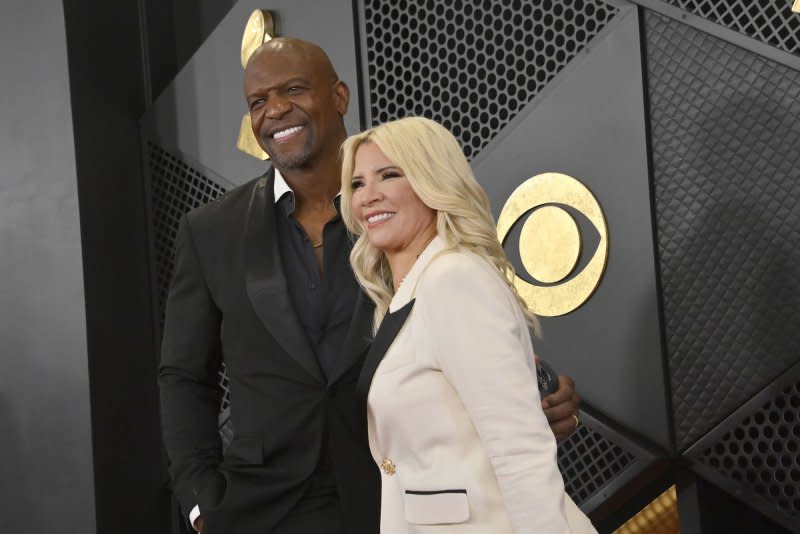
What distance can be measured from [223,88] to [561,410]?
7.91 feet

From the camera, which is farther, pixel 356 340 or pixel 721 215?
pixel 721 215

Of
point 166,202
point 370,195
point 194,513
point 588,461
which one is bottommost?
point 588,461

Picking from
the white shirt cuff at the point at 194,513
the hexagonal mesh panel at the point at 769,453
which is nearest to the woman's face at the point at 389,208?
the white shirt cuff at the point at 194,513

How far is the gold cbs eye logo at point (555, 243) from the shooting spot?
3342 millimetres

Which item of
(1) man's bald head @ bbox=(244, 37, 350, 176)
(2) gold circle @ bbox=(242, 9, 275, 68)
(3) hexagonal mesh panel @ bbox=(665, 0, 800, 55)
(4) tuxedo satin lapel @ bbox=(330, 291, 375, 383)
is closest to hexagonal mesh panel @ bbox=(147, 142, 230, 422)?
(2) gold circle @ bbox=(242, 9, 275, 68)

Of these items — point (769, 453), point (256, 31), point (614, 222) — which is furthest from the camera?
point (256, 31)

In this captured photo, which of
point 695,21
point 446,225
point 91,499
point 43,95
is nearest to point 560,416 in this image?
point 446,225

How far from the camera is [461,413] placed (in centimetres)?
180

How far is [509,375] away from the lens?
172 cm

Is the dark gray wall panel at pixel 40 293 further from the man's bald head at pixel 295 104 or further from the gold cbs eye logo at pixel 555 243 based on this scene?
the man's bald head at pixel 295 104

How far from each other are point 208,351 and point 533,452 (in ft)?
3.59

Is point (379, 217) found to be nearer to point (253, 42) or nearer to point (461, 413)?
point (461, 413)

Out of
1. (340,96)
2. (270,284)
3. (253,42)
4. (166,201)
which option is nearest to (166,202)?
(166,201)

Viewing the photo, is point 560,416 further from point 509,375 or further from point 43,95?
point 43,95
